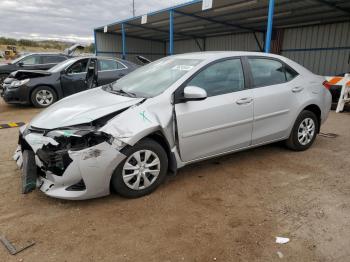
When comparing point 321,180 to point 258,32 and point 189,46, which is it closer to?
point 258,32

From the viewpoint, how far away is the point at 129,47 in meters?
22.2

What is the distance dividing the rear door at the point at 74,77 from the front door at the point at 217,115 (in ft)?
18.5

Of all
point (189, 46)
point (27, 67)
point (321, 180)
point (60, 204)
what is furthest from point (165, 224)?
point (189, 46)

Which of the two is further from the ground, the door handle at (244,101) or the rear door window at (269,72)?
the rear door window at (269,72)

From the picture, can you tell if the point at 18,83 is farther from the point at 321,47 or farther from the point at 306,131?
the point at 321,47

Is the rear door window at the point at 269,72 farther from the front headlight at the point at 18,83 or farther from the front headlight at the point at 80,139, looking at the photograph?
the front headlight at the point at 18,83

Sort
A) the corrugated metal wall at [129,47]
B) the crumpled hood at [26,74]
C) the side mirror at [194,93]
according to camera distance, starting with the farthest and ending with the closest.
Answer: the corrugated metal wall at [129,47], the crumpled hood at [26,74], the side mirror at [194,93]

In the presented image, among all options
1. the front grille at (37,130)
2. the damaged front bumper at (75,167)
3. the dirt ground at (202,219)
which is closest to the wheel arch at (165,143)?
the dirt ground at (202,219)

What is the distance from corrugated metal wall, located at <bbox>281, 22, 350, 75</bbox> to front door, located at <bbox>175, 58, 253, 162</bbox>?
12.9 m

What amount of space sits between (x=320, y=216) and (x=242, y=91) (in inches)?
66.3

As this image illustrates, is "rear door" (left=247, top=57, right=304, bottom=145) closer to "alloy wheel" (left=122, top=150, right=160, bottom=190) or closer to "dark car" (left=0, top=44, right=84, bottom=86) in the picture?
"alloy wheel" (left=122, top=150, right=160, bottom=190)

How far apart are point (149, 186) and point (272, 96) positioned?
2073 millimetres

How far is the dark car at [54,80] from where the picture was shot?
8.01m

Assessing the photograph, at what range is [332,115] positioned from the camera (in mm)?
8047
